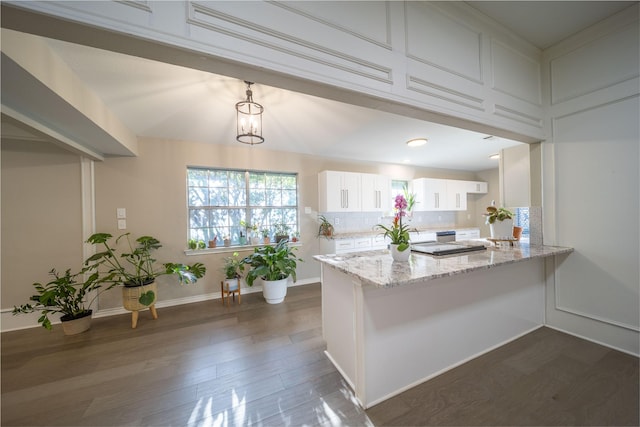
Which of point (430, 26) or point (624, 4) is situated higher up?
point (624, 4)

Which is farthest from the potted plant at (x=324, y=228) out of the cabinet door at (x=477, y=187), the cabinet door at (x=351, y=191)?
the cabinet door at (x=477, y=187)

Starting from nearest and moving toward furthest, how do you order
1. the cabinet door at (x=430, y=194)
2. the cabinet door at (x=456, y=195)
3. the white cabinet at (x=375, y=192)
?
the white cabinet at (x=375, y=192) < the cabinet door at (x=430, y=194) < the cabinet door at (x=456, y=195)

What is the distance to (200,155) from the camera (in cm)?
320

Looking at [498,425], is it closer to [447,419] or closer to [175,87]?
[447,419]

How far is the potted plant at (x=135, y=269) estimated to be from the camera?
238 centimetres

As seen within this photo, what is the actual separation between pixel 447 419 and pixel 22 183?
Result: 181 inches

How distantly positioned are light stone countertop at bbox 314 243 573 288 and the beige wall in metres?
3.19

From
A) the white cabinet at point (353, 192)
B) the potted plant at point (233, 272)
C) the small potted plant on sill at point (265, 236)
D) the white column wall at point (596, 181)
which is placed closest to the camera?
the white column wall at point (596, 181)

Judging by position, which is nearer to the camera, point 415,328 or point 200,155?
point 415,328

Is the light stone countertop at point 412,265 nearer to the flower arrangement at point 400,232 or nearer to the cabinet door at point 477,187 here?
the flower arrangement at point 400,232

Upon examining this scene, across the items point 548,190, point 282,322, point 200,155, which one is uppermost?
point 200,155

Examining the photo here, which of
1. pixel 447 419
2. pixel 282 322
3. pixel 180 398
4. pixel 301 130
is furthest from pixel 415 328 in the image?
pixel 301 130

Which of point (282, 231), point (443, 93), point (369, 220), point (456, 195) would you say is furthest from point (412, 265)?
point (456, 195)

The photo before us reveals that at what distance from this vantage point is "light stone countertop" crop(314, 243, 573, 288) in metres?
1.18
